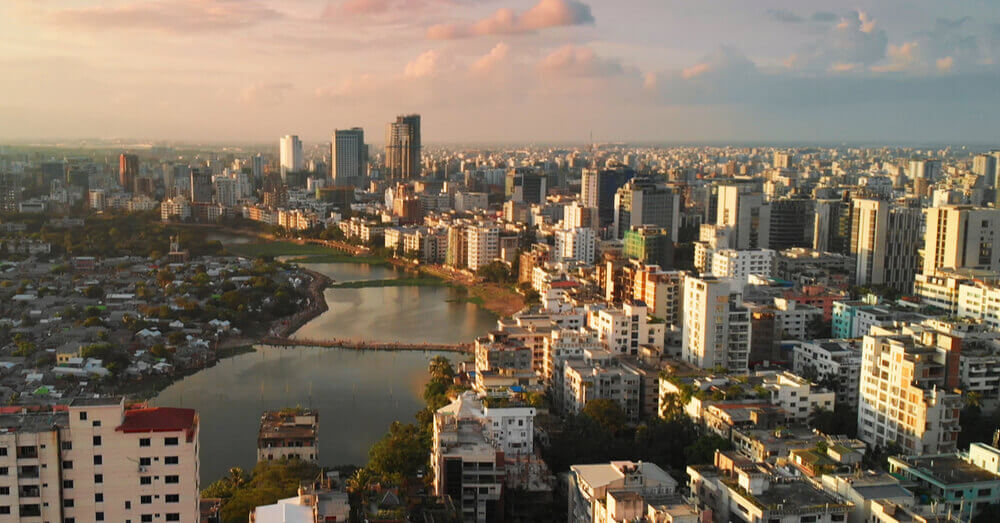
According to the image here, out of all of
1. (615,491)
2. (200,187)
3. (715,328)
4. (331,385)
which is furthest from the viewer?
(200,187)

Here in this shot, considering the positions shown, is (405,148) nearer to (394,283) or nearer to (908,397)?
(394,283)

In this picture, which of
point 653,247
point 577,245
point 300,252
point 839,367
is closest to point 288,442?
point 839,367

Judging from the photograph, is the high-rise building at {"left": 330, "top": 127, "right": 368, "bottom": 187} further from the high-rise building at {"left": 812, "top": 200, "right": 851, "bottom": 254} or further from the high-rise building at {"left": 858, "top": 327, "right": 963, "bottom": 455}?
the high-rise building at {"left": 858, "top": 327, "right": 963, "bottom": 455}

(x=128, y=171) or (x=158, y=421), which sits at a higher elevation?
(x=128, y=171)

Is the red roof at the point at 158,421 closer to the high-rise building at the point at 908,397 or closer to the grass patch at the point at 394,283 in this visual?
the high-rise building at the point at 908,397

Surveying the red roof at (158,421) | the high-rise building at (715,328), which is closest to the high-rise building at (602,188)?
the high-rise building at (715,328)
